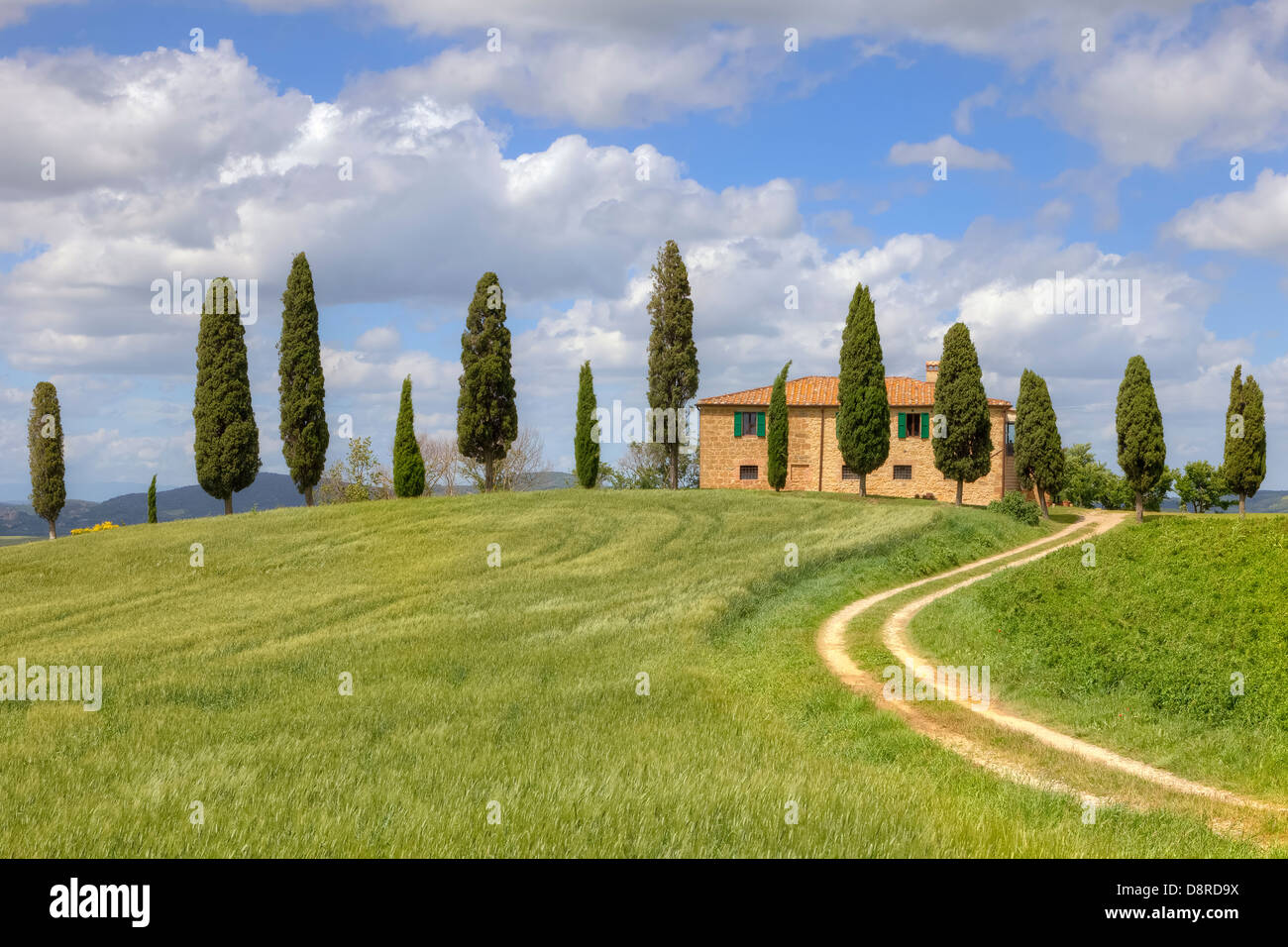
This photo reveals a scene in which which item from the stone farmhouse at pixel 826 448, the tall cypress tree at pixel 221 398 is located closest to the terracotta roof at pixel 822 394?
the stone farmhouse at pixel 826 448

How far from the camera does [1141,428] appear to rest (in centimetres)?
4209

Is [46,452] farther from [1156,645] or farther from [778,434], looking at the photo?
[1156,645]

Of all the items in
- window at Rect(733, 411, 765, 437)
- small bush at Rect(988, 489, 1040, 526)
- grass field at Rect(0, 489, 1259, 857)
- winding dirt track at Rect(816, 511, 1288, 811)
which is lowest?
winding dirt track at Rect(816, 511, 1288, 811)

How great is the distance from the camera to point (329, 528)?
36.2 m

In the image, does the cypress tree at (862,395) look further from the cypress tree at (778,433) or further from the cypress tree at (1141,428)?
the cypress tree at (1141,428)

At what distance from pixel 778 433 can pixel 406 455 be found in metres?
19.8

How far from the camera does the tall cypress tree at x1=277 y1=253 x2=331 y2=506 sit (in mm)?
44312

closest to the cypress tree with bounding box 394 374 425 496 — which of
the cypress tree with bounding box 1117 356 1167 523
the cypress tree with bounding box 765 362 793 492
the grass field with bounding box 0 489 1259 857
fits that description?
the grass field with bounding box 0 489 1259 857

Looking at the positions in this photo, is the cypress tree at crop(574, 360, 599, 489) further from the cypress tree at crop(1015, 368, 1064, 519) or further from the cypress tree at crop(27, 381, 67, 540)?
the cypress tree at crop(27, 381, 67, 540)

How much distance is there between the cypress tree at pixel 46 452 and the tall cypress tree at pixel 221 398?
1395 cm

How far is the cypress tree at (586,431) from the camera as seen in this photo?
157 feet

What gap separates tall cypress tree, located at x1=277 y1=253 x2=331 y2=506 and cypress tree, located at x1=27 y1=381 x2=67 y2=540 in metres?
16.7

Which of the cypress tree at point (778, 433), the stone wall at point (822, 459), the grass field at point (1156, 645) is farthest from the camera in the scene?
the stone wall at point (822, 459)
